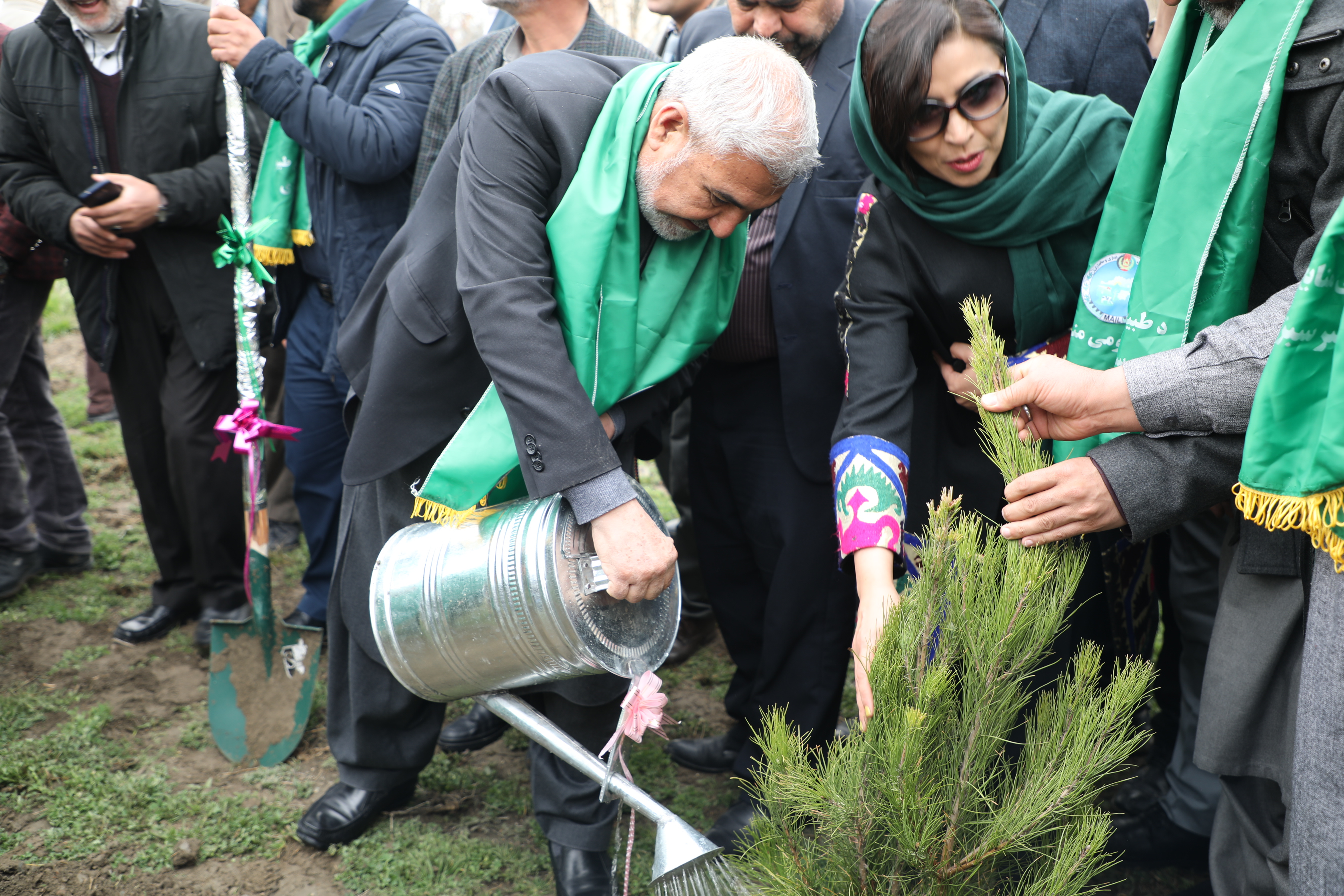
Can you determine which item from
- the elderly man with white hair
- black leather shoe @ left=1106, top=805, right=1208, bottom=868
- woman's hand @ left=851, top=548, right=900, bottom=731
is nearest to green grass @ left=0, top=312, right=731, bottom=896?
the elderly man with white hair

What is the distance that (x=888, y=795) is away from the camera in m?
1.40

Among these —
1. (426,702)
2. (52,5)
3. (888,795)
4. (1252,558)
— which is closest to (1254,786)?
(1252,558)

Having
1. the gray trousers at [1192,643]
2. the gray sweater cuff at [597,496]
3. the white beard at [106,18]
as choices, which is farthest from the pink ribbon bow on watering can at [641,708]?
the white beard at [106,18]

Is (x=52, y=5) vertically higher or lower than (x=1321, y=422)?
higher

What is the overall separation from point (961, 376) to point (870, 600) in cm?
57

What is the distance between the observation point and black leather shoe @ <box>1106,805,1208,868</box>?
8.34 feet

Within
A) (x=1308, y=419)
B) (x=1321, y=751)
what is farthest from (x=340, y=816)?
(x=1308, y=419)

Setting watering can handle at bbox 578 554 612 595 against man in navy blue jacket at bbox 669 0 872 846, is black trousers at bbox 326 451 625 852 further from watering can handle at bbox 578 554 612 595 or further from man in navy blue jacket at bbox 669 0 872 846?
watering can handle at bbox 578 554 612 595

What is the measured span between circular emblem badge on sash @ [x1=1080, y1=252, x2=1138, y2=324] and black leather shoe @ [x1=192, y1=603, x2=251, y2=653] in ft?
9.64

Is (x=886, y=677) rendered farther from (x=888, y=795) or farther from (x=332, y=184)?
(x=332, y=184)

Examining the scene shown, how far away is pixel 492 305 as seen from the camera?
6.15ft

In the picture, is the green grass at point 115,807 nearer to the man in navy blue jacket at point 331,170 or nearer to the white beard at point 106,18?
the man in navy blue jacket at point 331,170

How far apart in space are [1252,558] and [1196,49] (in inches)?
35.3

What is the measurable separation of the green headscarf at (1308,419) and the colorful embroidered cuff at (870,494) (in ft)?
1.93
